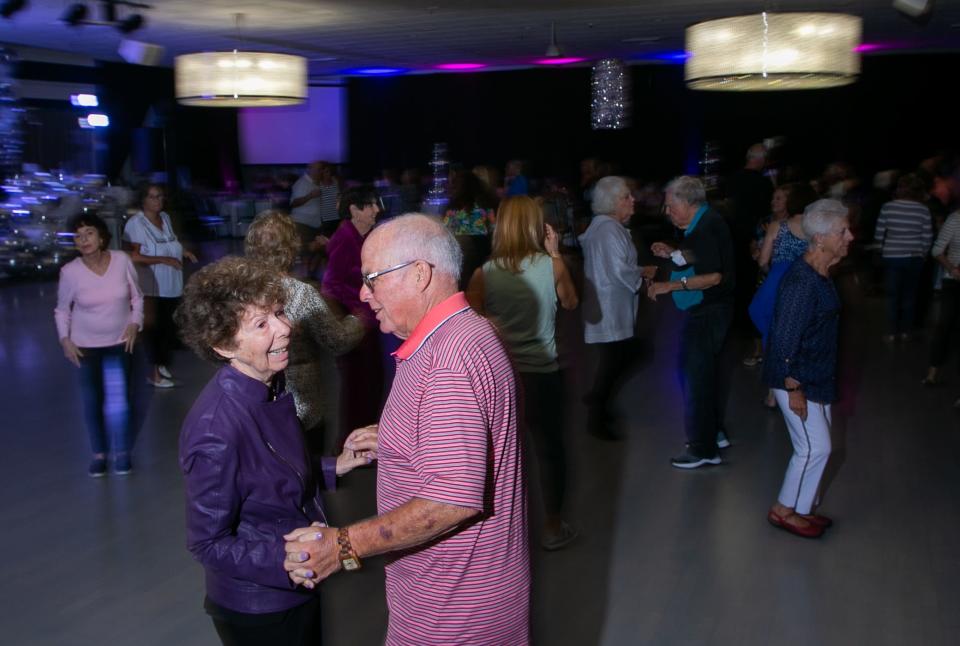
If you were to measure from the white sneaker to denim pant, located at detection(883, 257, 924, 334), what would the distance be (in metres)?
6.16

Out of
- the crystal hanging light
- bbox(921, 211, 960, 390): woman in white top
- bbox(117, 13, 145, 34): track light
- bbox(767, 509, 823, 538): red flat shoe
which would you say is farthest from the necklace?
the crystal hanging light

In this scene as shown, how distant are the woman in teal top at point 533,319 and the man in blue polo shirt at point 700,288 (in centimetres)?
89

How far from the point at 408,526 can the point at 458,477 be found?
0.13 metres

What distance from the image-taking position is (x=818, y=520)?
13.2ft

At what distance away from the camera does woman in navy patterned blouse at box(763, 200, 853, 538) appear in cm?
362

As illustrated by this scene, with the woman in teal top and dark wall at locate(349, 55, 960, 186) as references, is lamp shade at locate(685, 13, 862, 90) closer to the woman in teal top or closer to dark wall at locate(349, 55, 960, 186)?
the woman in teal top

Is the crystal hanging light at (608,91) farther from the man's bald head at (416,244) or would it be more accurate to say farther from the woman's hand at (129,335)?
the man's bald head at (416,244)

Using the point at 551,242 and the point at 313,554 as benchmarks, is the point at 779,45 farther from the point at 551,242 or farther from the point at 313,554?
the point at 313,554

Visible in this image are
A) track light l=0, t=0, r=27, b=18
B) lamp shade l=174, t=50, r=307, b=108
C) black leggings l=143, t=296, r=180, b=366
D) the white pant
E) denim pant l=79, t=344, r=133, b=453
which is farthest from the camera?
track light l=0, t=0, r=27, b=18

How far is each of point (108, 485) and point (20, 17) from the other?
796 centimetres

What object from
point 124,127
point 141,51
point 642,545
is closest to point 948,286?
point 642,545

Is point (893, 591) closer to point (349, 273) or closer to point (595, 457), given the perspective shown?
point (595, 457)

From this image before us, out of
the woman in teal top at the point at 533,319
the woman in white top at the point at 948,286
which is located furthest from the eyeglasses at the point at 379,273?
the woman in white top at the point at 948,286

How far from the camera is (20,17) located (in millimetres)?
10359
